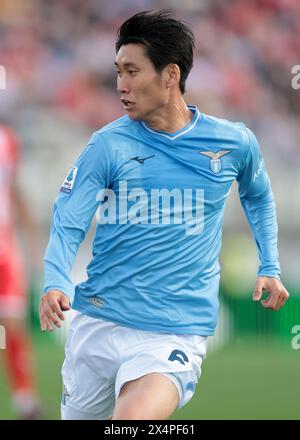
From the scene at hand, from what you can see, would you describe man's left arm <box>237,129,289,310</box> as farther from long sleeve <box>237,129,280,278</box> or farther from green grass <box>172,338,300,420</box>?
green grass <box>172,338,300,420</box>

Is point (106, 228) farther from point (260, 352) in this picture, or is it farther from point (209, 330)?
point (260, 352)

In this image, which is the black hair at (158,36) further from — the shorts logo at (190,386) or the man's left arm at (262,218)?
the shorts logo at (190,386)

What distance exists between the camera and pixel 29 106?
1345 cm

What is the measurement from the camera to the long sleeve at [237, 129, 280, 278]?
15.1 feet

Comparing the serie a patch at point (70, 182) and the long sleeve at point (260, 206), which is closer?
the serie a patch at point (70, 182)

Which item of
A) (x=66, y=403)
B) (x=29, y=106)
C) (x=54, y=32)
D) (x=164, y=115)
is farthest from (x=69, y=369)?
(x=54, y=32)

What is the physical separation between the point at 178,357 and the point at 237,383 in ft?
16.6

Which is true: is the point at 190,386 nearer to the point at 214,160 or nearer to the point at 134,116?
the point at 214,160

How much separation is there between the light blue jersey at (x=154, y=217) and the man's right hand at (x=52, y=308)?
0.35 m

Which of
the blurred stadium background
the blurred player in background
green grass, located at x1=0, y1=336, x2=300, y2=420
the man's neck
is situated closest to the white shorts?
the man's neck

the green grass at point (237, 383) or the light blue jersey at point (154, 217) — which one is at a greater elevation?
the light blue jersey at point (154, 217)

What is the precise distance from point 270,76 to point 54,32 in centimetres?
314

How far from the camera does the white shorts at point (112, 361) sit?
420 cm

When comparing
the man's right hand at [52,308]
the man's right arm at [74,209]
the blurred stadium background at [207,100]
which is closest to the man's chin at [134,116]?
the man's right arm at [74,209]
